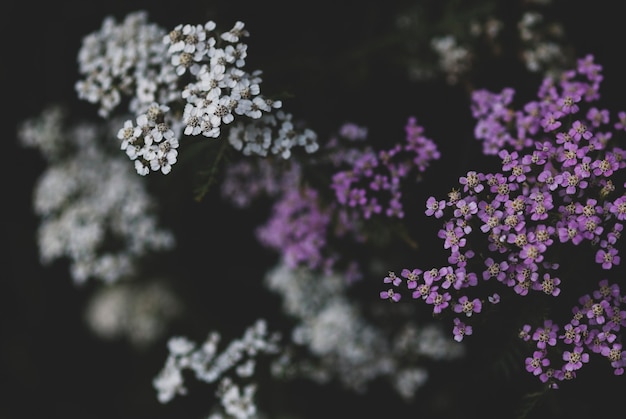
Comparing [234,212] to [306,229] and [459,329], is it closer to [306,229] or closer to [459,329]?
[306,229]

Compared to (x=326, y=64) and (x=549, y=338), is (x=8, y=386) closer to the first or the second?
(x=326, y=64)

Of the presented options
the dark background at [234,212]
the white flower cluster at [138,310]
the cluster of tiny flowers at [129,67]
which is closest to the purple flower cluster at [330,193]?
the dark background at [234,212]

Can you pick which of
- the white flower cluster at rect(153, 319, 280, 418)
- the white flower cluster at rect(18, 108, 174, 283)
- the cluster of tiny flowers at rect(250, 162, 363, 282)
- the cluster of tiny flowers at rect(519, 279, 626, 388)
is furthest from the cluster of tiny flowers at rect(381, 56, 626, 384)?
the white flower cluster at rect(18, 108, 174, 283)

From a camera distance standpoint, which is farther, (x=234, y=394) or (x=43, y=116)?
(x=43, y=116)

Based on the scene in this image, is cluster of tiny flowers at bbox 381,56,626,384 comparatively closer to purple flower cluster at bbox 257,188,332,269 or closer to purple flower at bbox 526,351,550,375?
purple flower at bbox 526,351,550,375

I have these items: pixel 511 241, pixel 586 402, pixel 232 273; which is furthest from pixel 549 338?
pixel 232 273

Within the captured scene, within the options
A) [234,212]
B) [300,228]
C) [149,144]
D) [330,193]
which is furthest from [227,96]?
[234,212]
